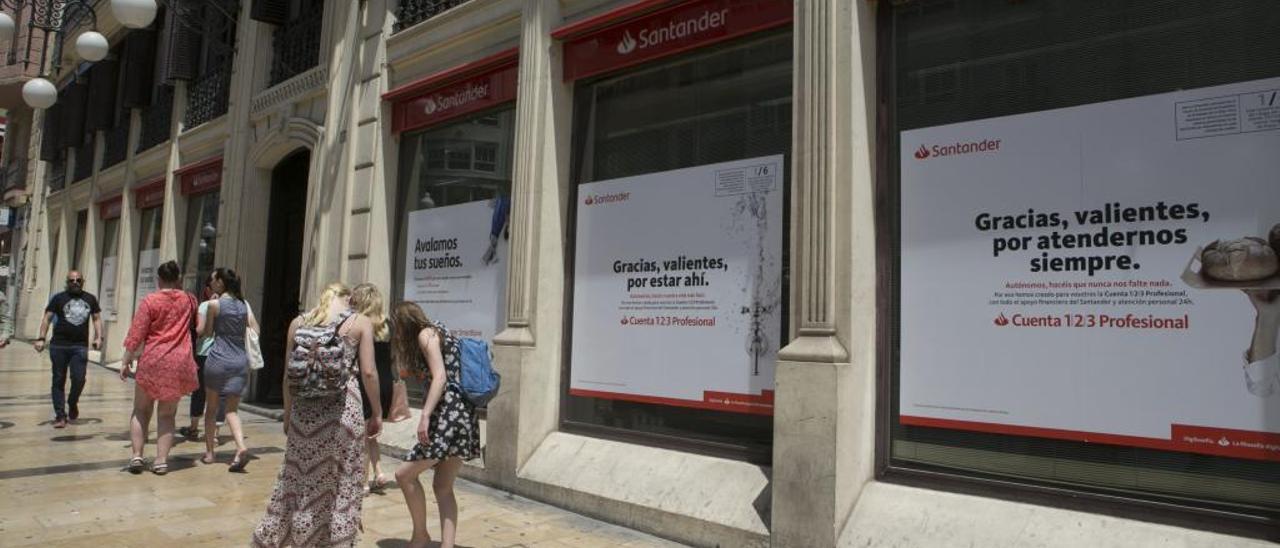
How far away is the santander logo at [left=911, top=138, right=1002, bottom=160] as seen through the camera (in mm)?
4621

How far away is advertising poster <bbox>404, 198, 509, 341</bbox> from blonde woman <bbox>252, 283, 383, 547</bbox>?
322 centimetres

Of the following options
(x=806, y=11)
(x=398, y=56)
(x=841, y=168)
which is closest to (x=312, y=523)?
(x=841, y=168)

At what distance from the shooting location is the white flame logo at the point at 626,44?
6.55 m

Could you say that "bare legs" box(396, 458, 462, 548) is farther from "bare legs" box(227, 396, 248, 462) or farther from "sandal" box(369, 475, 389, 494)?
"bare legs" box(227, 396, 248, 462)

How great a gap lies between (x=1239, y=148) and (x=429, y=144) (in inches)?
281

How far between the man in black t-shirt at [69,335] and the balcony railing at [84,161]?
1370 centimetres

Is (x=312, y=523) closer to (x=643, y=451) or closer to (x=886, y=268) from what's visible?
(x=643, y=451)

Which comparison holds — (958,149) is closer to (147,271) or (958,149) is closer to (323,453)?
(323,453)

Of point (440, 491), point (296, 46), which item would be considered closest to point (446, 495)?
point (440, 491)

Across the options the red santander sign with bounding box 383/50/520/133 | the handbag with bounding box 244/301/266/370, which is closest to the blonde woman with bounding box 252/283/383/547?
the handbag with bounding box 244/301/266/370

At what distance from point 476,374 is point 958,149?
2989 millimetres

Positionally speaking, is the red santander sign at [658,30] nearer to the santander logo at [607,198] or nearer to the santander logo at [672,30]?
the santander logo at [672,30]

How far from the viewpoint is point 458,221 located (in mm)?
8273

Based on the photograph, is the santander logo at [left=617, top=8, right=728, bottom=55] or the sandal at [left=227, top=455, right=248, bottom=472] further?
the sandal at [left=227, top=455, right=248, bottom=472]
